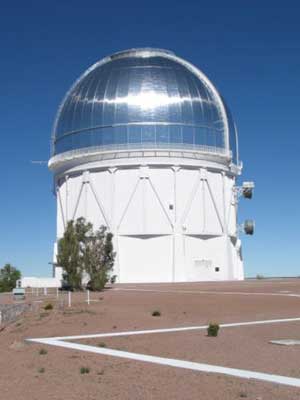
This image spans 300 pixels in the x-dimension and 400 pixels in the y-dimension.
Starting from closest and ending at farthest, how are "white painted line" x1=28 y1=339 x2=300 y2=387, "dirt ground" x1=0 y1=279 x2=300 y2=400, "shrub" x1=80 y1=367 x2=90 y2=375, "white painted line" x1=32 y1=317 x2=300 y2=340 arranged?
"dirt ground" x1=0 y1=279 x2=300 y2=400 < "white painted line" x1=28 y1=339 x2=300 y2=387 < "shrub" x1=80 y1=367 x2=90 y2=375 < "white painted line" x1=32 y1=317 x2=300 y2=340

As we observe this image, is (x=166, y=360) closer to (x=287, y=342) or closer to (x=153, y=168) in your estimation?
(x=287, y=342)

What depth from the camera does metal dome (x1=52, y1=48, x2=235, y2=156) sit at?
167 feet

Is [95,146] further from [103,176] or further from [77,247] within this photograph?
[77,247]

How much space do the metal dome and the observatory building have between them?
92 millimetres

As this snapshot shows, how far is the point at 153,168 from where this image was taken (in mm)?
51000

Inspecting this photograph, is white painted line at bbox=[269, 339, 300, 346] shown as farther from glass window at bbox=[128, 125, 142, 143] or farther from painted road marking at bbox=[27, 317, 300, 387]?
glass window at bbox=[128, 125, 142, 143]

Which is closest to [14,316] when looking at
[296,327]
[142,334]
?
[142,334]

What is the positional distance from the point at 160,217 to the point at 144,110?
978cm

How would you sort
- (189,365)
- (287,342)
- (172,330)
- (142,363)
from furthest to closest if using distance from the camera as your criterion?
(172,330) < (287,342) < (142,363) < (189,365)

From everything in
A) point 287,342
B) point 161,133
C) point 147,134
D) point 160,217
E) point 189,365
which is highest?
point 161,133

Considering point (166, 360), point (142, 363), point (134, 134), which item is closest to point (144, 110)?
point (134, 134)

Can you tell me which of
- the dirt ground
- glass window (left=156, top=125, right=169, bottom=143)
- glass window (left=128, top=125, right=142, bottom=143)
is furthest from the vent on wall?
the dirt ground

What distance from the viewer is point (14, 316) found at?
67.8ft

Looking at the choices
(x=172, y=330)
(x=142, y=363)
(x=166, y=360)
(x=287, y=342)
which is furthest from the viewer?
(x=172, y=330)
